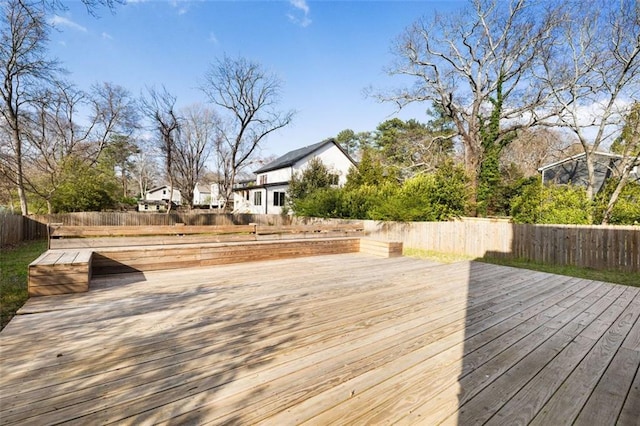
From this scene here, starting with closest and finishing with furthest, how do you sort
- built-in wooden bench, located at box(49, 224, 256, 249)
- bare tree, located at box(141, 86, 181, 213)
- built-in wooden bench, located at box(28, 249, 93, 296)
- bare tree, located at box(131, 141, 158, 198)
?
built-in wooden bench, located at box(28, 249, 93, 296), built-in wooden bench, located at box(49, 224, 256, 249), bare tree, located at box(141, 86, 181, 213), bare tree, located at box(131, 141, 158, 198)

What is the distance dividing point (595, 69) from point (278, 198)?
779 inches

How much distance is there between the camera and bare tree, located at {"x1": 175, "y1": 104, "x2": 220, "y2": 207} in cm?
2456

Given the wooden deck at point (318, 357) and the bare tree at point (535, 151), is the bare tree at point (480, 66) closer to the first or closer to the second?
the bare tree at point (535, 151)

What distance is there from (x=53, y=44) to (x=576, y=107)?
24.1 metres

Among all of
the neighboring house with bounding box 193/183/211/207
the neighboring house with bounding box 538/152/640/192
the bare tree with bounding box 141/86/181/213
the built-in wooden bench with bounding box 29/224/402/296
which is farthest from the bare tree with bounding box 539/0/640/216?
the neighboring house with bounding box 193/183/211/207

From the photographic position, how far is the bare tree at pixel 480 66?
1572cm

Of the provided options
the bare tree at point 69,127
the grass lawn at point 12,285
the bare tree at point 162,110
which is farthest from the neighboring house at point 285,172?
the grass lawn at point 12,285

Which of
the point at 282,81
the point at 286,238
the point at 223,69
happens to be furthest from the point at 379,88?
the point at 286,238

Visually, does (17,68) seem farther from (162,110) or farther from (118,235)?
(118,235)

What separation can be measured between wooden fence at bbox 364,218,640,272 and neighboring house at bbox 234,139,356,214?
11748mm

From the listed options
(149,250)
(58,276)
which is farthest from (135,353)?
(149,250)

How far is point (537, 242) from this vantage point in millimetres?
8562

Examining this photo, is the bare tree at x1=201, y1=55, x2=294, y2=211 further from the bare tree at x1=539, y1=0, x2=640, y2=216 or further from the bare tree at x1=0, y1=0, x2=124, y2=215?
the bare tree at x1=539, y1=0, x2=640, y2=216

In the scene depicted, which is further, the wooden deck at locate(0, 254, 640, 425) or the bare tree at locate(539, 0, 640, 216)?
the bare tree at locate(539, 0, 640, 216)
